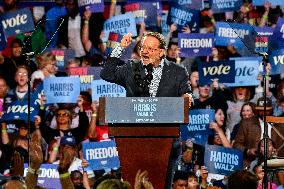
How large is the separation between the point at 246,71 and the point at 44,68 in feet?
7.35

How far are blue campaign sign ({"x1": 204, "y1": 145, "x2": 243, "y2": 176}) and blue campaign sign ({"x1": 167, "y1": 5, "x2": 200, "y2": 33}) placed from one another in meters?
1.72

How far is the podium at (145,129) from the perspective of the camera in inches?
224

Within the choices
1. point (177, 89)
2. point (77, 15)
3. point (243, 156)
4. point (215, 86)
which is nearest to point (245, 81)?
point (215, 86)

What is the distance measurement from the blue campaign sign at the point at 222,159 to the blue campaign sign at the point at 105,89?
112 centimetres

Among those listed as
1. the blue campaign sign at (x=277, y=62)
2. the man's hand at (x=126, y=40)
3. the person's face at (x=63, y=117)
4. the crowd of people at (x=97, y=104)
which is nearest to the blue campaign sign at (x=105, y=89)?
the crowd of people at (x=97, y=104)

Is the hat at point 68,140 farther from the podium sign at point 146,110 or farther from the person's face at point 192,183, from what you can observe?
the podium sign at point 146,110

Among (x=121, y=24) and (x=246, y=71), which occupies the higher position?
(x=121, y=24)

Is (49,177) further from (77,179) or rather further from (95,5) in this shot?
(95,5)

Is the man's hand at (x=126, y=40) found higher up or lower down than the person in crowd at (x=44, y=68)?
higher up

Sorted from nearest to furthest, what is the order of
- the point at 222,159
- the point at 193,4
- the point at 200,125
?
the point at 222,159
the point at 200,125
the point at 193,4

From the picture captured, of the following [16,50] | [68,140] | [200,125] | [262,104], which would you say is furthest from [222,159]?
[16,50]

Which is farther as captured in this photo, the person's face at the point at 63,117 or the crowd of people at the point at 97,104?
the person's face at the point at 63,117

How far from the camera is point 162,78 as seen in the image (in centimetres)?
613

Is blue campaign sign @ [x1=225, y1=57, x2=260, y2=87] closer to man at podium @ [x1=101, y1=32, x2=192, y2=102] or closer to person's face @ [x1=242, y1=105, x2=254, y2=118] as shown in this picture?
person's face @ [x1=242, y1=105, x2=254, y2=118]
